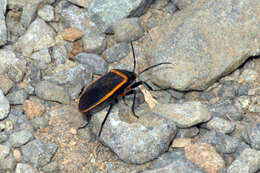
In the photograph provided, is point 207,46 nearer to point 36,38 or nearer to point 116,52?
point 116,52

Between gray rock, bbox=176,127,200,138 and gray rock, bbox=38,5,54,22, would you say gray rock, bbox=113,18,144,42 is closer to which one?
gray rock, bbox=38,5,54,22

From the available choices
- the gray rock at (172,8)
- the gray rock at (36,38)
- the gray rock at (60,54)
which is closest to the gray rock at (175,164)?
the gray rock at (60,54)

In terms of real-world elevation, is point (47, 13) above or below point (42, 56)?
above

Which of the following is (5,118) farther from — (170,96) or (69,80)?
(170,96)

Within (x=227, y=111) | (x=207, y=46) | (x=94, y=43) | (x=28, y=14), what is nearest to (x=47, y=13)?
(x=28, y=14)

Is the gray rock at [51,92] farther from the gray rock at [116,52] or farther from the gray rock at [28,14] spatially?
the gray rock at [28,14]

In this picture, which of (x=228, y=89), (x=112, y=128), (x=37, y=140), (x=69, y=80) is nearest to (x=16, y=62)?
(x=69, y=80)

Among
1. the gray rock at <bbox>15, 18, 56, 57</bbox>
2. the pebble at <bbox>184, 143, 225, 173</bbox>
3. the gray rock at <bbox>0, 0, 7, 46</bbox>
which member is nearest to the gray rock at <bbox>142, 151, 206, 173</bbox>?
the pebble at <bbox>184, 143, 225, 173</bbox>
